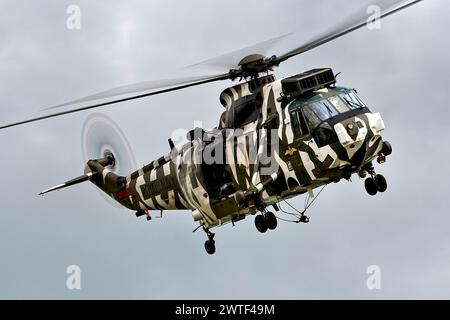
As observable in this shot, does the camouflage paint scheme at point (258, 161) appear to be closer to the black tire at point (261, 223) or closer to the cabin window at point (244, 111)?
the cabin window at point (244, 111)

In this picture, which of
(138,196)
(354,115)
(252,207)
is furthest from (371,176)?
(138,196)

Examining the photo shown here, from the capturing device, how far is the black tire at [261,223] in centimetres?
3888

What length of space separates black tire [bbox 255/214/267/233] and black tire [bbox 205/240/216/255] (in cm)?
496

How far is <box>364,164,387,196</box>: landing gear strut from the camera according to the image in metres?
37.0

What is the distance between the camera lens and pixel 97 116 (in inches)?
1925

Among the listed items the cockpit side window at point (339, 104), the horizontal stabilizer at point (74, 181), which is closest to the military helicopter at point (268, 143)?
the cockpit side window at point (339, 104)

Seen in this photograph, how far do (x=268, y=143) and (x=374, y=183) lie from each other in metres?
4.34

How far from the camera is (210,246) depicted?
43.7 meters

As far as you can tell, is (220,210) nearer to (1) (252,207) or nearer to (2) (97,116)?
(1) (252,207)

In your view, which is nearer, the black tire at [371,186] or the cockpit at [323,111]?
the cockpit at [323,111]

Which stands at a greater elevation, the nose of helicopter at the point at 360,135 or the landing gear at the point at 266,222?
the nose of helicopter at the point at 360,135

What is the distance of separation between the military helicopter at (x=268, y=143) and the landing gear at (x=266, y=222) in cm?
4

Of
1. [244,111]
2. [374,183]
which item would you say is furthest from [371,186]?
[244,111]

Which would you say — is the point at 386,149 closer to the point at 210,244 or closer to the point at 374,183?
the point at 374,183
